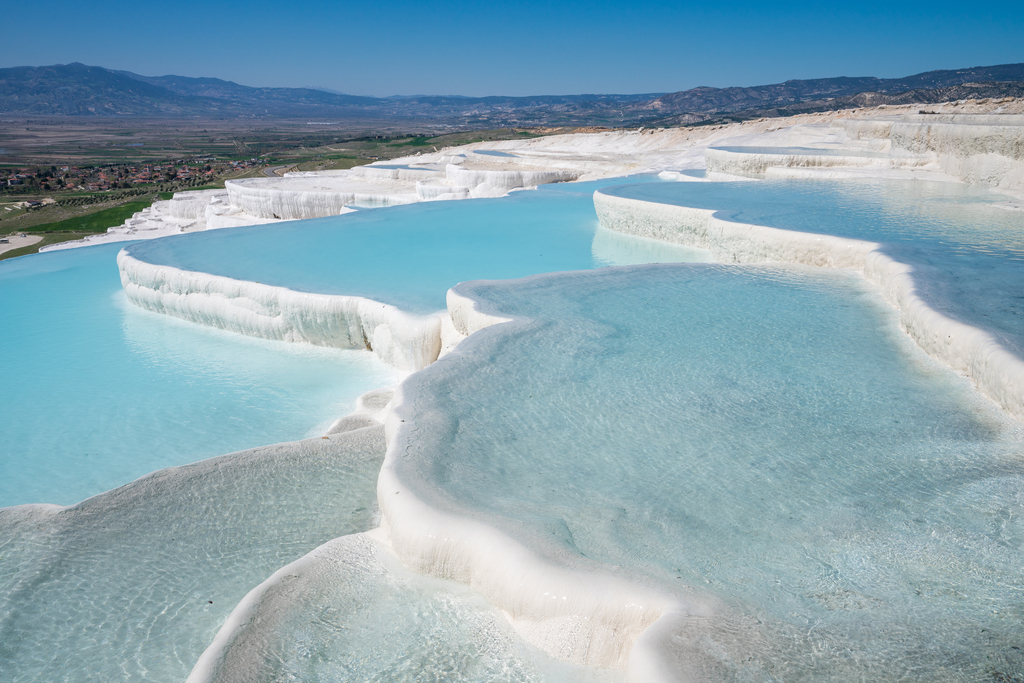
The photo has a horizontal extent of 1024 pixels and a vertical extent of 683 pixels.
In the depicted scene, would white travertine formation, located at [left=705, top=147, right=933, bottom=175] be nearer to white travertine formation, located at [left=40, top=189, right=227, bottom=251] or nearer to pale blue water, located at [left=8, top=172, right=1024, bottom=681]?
pale blue water, located at [left=8, top=172, right=1024, bottom=681]

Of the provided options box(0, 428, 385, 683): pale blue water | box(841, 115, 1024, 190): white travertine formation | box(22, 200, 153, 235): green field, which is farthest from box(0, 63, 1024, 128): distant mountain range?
box(0, 428, 385, 683): pale blue water

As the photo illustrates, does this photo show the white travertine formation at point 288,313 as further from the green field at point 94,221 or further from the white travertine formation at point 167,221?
the green field at point 94,221

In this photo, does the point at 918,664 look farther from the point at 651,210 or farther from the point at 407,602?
the point at 651,210

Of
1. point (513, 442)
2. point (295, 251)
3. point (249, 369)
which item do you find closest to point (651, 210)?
point (295, 251)

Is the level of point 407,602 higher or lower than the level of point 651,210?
lower

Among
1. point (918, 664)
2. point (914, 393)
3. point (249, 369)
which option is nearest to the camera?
point (918, 664)

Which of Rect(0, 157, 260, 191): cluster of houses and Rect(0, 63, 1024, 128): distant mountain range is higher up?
Rect(0, 63, 1024, 128): distant mountain range

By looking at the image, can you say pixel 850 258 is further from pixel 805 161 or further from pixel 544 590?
pixel 805 161
